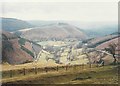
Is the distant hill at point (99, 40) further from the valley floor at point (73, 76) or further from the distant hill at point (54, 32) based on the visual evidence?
the valley floor at point (73, 76)

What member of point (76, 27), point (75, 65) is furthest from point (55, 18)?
point (75, 65)

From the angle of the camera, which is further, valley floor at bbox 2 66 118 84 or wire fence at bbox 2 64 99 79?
wire fence at bbox 2 64 99 79

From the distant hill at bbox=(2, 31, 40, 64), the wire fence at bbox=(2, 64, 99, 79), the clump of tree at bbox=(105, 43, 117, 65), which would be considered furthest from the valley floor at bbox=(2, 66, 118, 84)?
the distant hill at bbox=(2, 31, 40, 64)

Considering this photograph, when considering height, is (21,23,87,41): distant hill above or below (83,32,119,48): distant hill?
above

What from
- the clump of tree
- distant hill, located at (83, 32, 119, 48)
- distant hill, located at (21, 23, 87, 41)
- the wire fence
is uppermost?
distant hill, located at (21, 23, 87, 41)

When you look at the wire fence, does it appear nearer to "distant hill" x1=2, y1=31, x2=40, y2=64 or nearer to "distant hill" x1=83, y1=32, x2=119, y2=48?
"distant hill" x1=2, y1=31, x2=40, y2=64

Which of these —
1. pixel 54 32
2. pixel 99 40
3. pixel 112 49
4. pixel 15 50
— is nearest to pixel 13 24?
pixel 15 50

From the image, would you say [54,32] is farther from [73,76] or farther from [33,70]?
[73,76]

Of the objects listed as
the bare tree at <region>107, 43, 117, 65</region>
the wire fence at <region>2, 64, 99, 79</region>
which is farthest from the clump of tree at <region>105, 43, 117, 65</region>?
the wire fence at <region>2, 64, 99, 79</region>
